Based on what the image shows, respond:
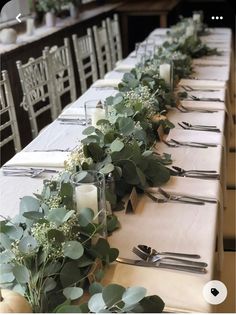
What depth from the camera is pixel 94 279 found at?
110cm

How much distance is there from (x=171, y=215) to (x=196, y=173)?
0.35 metres

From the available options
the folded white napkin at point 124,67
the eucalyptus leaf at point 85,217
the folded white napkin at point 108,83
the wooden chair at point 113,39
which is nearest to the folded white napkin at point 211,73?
the folded white napkin at point 124,67

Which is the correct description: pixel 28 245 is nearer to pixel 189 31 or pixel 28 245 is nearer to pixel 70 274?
pixel 70 274

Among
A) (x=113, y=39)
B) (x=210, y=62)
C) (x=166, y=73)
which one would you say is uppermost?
(x=166, y=73)

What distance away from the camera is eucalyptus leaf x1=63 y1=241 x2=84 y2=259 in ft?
3.38

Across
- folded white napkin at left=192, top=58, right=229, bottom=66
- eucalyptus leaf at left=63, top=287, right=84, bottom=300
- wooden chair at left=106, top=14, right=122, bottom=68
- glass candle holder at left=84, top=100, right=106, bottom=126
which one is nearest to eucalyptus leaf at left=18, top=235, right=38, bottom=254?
eucalyptus leaf at left=63, top=287, right=84, bottom=300

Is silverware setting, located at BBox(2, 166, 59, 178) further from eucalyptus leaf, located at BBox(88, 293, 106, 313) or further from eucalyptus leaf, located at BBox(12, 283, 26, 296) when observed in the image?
eucalyptus leaf, located at BBox(88, 293, 106, 313)

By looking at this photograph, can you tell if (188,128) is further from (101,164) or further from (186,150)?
(101,164)

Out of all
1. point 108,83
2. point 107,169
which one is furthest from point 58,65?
point 107,169

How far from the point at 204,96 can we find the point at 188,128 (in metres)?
0.61

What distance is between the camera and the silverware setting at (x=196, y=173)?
175 centimetres

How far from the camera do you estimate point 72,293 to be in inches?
38.4

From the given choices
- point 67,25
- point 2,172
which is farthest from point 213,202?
point 67,25

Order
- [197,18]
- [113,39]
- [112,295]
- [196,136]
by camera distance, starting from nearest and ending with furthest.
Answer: [112,295], [196,136], [197,18], [113,39]
